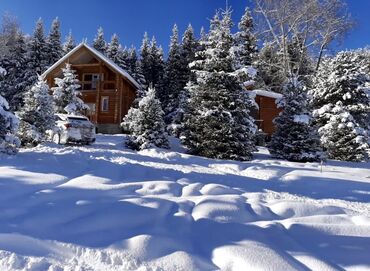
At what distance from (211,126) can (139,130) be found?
394 centimetres

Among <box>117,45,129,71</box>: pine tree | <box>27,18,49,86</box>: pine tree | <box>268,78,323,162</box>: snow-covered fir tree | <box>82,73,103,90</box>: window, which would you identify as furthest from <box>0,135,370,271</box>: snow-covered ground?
<box>117,45,129,71</box>: pine tree

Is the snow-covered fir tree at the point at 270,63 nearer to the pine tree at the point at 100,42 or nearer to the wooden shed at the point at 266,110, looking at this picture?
the wooden shed at the point at 266,110

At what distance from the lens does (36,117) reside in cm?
1525

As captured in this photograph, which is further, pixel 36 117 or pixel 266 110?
pixel 266 110

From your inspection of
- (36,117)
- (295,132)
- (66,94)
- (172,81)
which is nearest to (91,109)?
(66,94)

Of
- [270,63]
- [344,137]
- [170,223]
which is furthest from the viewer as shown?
[270,63]

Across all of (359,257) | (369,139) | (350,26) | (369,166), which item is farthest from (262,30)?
(359,257)

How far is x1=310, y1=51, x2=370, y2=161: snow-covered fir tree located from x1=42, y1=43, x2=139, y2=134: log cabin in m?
17.4

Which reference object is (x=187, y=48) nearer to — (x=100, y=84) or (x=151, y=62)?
(x=151, y=62)

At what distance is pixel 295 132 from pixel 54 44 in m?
33.4

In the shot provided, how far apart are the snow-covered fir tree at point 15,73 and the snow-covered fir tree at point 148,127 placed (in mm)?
24001

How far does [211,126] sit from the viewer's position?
50.2 feet

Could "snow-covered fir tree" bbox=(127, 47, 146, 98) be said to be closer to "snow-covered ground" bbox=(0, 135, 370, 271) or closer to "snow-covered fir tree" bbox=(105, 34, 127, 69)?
"snow-covered fir tree" bbox=(105, 34, 127, 69)

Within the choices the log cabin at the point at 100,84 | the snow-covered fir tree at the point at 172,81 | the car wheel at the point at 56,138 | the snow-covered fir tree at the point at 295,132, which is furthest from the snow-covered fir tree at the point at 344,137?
the snow-covered fir tree at the point at 172,81
